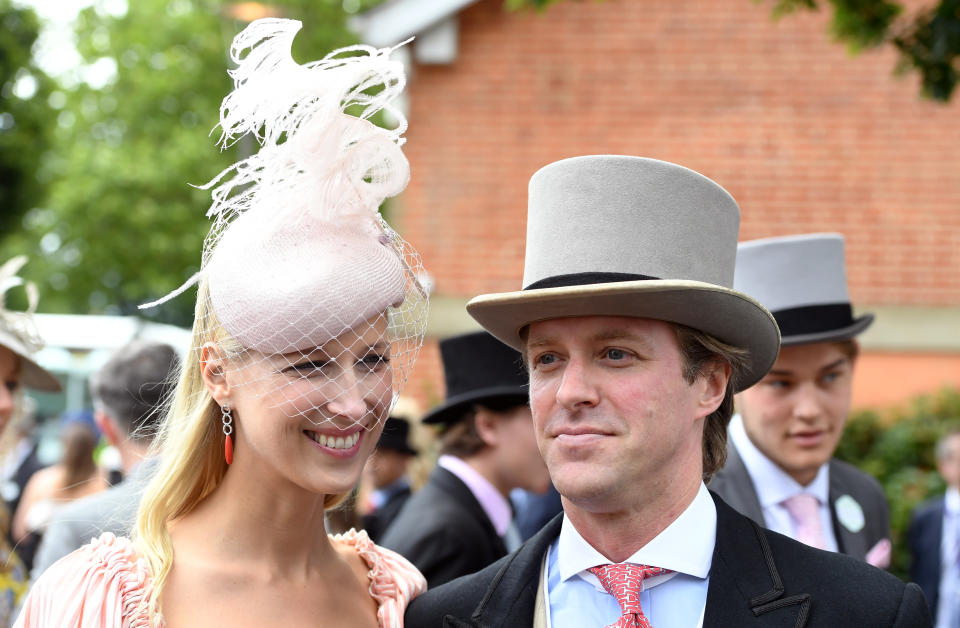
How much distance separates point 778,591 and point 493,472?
8.86ft

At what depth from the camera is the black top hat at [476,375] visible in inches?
205

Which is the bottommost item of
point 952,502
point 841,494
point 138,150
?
point 138,150

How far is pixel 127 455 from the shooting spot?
16.8 ft

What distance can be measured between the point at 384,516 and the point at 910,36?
4.42 meters

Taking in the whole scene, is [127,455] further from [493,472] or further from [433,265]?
[433,265]

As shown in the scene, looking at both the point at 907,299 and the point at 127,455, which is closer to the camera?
the point at 127,455

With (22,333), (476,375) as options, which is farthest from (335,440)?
(476,375)

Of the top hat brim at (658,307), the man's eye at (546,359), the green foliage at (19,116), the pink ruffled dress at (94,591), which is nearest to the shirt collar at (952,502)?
the top hat brim at (658,307)

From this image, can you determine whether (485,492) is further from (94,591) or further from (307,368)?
(94,591)

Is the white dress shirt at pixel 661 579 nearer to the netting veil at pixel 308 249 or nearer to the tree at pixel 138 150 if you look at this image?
the netting veil at pixel 308 249

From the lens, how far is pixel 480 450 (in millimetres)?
5258

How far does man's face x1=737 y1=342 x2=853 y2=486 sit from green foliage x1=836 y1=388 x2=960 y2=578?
591cm

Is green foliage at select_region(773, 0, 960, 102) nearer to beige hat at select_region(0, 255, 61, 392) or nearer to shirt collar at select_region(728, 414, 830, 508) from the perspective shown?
shirt collar at select_region(728, 414, 830, 508)

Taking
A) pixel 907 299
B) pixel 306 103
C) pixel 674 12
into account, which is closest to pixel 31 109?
pixel 674 12
